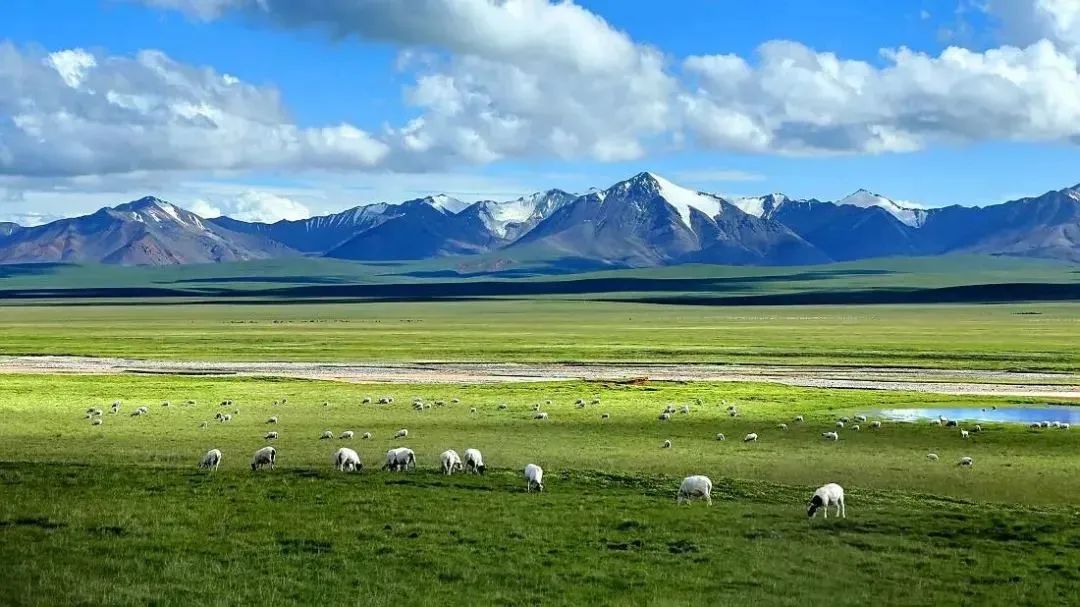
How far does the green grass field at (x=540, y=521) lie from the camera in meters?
18.4

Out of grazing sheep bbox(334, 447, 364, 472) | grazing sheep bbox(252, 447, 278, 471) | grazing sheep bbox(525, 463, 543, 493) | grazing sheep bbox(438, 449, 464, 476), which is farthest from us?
grazing sheep bbox(252, 447, 278, 471)

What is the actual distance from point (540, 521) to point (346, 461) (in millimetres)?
9496

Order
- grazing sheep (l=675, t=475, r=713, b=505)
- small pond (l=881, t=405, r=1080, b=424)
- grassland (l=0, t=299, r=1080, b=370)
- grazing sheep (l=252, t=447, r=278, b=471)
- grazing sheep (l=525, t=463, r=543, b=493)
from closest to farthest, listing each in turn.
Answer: grazing sheep (l=675, t=475, r=713, b=505) → grazing sheep (l=525, t=463, r=543, b=493) → grazing sheep (l=252, t=447, r=278, b=471) → small pond (l=881, t=405, r=1080, b=424) → grassland (l=0, t=299, r=1080, b=370)

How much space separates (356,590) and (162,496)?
9259 mm

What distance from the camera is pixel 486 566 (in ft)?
64.6

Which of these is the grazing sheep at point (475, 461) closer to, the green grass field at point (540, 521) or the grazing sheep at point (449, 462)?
the grazing sheep at point (449, 462)

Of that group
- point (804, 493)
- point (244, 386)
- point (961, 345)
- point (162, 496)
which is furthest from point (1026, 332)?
point (162, 496)

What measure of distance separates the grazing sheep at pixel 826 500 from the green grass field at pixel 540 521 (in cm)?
40

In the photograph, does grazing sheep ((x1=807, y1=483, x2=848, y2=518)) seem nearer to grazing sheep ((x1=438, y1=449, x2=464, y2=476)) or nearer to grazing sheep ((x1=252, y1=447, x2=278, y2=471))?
grazing sheep ((x1=438, y1=449, x2=464, y2=476))

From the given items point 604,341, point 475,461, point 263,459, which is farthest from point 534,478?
point 604,341

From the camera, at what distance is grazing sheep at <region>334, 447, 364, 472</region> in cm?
3092

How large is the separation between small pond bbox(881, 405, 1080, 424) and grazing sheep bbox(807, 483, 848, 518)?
2580 centimetres

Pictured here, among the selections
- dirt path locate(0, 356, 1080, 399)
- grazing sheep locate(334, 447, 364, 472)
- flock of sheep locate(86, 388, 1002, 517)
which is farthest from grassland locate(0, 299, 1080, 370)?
grazing sheep locate(334, 447, 364, 472)

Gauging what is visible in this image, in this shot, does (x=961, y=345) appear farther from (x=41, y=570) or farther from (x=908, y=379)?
(x=41, y=570)
